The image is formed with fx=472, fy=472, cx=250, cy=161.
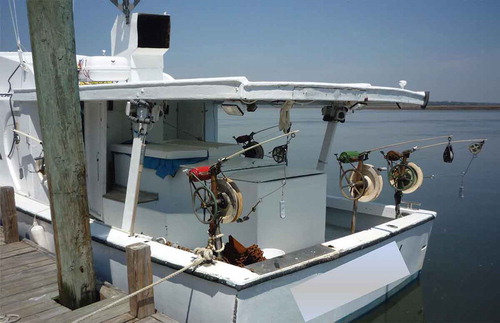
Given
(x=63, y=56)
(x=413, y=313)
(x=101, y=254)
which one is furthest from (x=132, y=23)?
(x=413, y=313)

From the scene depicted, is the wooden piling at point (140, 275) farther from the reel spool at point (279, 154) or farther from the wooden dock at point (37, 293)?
the reel spool at point (279, 154)

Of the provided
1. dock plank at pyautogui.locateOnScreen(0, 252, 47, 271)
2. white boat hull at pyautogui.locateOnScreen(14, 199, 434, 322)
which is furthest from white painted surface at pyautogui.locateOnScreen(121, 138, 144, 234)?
dock plank at pyautogui.locateOnScreen(0, 252, 47, 271)

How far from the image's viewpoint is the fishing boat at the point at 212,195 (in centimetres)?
429

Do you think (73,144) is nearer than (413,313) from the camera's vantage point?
Yes

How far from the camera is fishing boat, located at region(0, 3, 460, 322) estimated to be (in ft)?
14.1

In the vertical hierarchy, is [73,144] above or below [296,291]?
above

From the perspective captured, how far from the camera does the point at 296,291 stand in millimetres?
4488

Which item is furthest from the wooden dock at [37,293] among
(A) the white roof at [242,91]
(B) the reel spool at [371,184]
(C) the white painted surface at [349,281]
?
(B) the reel spool at [371,184]

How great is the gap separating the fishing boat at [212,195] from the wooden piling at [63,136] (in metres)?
0.51

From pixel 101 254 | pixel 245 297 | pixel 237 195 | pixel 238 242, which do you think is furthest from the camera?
pixel 101 254

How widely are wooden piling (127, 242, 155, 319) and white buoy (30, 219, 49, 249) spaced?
2.65 meters

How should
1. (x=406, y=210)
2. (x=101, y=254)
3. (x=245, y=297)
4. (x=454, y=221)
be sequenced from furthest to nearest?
(x=454, y=221)
(x=406, y=210)
(x=101, y=254)
(x=245, y=297)

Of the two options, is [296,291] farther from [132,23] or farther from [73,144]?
[132,23]

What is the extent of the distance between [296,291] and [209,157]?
2.32 metres
